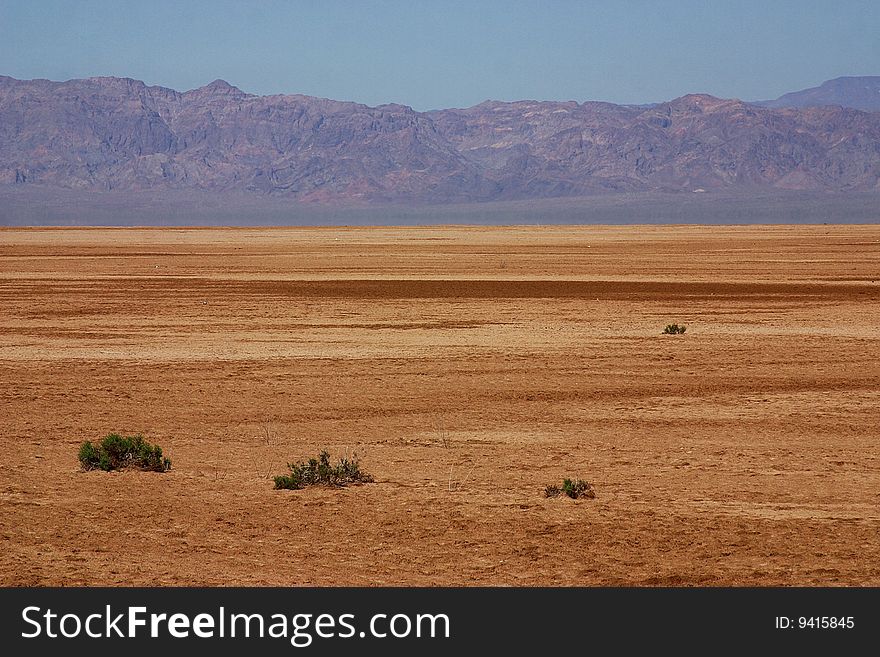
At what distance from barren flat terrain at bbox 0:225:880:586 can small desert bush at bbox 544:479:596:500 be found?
158 millimetres

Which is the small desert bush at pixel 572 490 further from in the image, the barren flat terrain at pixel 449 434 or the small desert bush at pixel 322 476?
the small desert bush at pixel 322 476

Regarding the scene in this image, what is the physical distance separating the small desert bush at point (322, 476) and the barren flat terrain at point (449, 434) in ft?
0.66

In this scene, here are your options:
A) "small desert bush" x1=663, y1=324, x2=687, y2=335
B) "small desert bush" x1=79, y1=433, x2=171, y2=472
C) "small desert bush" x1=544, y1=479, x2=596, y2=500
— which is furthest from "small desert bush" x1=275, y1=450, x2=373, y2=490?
"small desert bush" x1=663, y1=324, x2=687, y2=335

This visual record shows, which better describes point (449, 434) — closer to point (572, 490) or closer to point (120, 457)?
point (572, 490)

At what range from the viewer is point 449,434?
14.2 metres

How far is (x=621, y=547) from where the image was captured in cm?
924

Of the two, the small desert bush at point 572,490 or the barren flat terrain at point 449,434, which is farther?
the small desert bush at point 572,490

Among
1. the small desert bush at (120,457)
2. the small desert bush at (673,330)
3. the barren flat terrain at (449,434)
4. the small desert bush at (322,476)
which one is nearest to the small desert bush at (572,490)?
the barren flat terrain at (449,434)

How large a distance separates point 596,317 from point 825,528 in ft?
58.8

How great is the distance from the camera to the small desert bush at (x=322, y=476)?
11219mm

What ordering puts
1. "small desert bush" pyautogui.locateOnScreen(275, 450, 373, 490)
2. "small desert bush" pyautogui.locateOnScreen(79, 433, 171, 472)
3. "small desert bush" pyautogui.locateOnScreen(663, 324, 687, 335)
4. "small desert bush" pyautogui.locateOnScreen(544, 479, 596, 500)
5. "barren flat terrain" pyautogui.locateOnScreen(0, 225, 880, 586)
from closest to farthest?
1. "barren flat terrain" pyautogui.locateOnScreen(0, 225, 880, 586)
2. "small desert bush" pyautogui.locateOnScreen(544, 479, 596, 500)
3. "small desert bush" pyautogui.locateOnScreen(275, 450, 373, 490)
4. "small desert bush" pyautogui.locateOnScreen(79, 433, 171, 472)
5. "small desert bush" pyautogui.locateOnScreen(663, 324, 687, 335)

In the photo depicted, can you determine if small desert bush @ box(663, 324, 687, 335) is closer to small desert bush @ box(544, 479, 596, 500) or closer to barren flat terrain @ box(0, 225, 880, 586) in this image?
barren flat terrain @ box(0, 225, 880, 586)

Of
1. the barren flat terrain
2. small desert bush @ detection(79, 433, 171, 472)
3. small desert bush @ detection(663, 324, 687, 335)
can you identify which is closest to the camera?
the barren flat terrain

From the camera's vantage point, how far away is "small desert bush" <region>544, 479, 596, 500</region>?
10781mm
